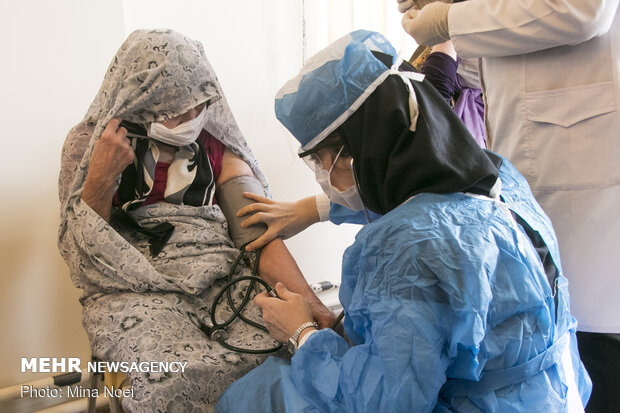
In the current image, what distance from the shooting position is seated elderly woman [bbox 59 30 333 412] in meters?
1.41

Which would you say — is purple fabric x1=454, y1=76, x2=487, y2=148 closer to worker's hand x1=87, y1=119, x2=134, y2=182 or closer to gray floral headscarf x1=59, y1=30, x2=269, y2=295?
gray floral headscarf x1=59, y1=30, x2=269, y2=295

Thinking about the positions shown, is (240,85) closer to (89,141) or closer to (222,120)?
(222,120)

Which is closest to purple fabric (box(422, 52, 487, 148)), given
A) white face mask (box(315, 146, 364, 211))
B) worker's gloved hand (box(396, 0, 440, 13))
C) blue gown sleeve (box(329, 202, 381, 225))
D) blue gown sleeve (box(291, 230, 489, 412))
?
worker's gloved hand (box(396, 0, 440, 13))

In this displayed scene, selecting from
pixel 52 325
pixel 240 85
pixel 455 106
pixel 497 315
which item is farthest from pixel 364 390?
pixel 240 85

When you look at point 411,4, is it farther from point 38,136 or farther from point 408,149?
point 38,136

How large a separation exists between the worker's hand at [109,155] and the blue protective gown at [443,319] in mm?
781

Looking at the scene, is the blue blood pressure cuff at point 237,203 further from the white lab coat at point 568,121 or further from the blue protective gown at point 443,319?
the white lab coat at point 568,121

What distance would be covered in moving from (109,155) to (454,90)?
3.96ft

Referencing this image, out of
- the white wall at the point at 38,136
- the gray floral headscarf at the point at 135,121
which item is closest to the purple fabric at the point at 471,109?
the gray floral headscarf at the point at 135,121

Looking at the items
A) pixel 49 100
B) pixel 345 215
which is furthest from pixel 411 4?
pixel 49 100

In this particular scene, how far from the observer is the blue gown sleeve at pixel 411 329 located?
914 mm

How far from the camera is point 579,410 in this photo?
1063 millimetres

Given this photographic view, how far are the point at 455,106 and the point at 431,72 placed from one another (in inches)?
9.6

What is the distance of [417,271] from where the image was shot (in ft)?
3.14
